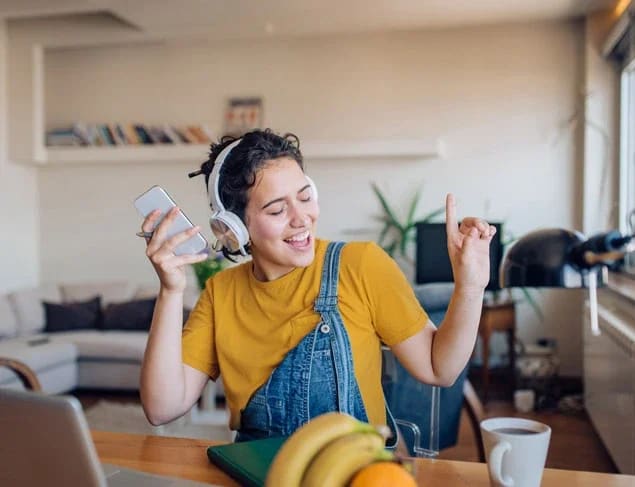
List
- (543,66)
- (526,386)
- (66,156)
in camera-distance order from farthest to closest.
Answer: (66,156) → (543,66) → (526,386)

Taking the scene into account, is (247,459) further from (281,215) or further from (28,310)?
(28,310)

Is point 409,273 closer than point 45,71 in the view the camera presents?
Yes

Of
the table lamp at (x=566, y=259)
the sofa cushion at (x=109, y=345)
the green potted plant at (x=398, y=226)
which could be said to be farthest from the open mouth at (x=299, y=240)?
the green potted plant at (x=398, y=226)

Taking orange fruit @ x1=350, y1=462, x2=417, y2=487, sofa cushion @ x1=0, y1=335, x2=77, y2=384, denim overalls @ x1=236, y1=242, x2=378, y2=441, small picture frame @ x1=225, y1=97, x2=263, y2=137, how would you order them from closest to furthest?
orange fruit @ x1=350, y1=462, x2=417, y2=487 < denim overalls @ x1=236, y1=242, x2=378, y2=441 < sofa cushion @ x1=0, y1=335, x2=77, y2=384 < small picture frame @ x1=225, y1=97, x2=263, y2=137

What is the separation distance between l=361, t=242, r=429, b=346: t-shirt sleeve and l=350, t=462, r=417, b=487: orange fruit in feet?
2.07

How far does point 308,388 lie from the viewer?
1244 mm

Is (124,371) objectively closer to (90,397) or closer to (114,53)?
(90,397)

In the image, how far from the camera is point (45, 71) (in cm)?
618

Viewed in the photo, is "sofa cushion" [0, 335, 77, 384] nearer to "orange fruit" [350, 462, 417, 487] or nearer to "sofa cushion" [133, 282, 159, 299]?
"sofa cushion" [133, 282, 159, 299]

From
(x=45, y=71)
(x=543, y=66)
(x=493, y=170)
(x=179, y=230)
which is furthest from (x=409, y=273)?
(x=179, y=230)

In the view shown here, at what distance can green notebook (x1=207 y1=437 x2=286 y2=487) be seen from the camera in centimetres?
100

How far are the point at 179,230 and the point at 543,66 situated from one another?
4591 millimetres

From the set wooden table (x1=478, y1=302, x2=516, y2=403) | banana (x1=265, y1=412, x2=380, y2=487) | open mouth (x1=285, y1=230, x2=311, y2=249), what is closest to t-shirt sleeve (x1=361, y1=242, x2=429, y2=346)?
open mouth (x1=285, y1=230, x2=311, y2=249)

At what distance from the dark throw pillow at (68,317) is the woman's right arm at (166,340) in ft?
13.7
